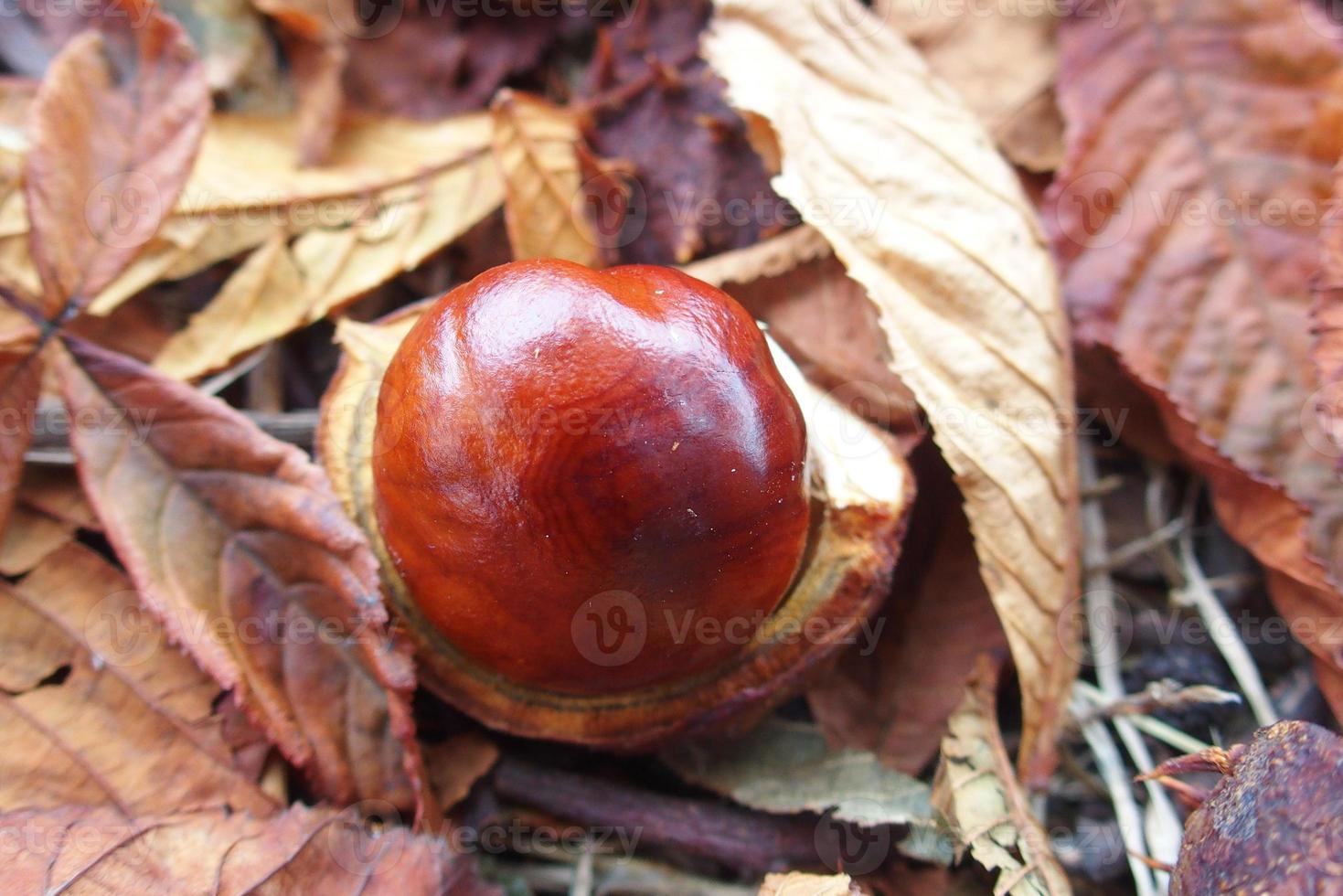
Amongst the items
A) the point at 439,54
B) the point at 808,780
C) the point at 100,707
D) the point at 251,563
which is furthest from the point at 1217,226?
the point at 100,707

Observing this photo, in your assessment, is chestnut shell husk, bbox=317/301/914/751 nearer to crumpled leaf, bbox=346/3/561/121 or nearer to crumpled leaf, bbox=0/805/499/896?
crumpled leaf, bbox=0/805/499/896

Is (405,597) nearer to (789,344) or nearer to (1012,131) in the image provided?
(789,344)

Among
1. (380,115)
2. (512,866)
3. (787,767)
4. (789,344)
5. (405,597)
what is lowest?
(512,866)

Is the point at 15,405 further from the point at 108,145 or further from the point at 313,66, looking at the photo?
the point at 313,66

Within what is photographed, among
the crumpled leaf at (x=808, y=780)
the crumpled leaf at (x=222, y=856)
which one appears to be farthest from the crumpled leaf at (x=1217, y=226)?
the crumpled leaf at (x=222, y=856)

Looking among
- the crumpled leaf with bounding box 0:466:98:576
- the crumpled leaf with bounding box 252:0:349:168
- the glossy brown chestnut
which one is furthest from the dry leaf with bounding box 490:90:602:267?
the crumpled leaf with bounding box 0:466:98:576

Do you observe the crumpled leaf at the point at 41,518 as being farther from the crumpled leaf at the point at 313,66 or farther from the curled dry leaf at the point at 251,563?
the crumpled leaf at the point at 313,66

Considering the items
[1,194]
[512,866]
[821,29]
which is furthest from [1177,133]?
[1,194]
